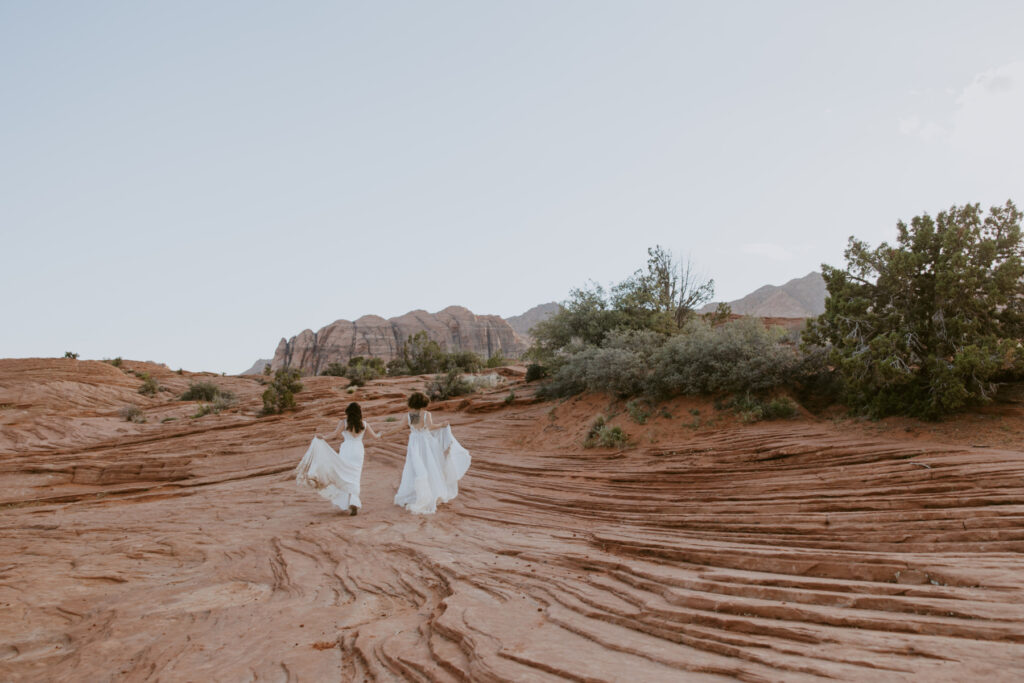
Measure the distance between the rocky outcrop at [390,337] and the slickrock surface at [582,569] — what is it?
5917 cm

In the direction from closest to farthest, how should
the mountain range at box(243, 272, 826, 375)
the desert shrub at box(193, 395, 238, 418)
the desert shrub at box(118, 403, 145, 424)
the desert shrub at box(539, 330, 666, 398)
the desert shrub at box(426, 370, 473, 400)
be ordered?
the desert shrub at box(539, 330, 666, 398) < the desert shrub at box(118, 403, 145, 424) < the desert shrub at box(426, 370, 473, 400) < the desert shrub at box(193, 395, 238, 418) < the mountain range at box(243, 272, 826, 375)

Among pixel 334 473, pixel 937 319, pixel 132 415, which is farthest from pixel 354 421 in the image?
pixel 132 415

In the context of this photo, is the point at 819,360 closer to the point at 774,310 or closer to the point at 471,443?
the point at 471,443

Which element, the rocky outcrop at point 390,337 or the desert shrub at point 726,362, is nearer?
the desert shrub at point 726,362

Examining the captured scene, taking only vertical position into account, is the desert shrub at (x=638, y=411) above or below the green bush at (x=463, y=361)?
below

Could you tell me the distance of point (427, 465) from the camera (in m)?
9.40

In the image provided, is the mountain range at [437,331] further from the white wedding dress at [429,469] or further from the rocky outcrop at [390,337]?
the white wedding dress at [429,469]

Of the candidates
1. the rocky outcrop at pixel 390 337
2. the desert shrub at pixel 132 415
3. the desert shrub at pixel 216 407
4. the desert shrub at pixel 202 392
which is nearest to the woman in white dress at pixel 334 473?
the desert shrub at pixel 216 407

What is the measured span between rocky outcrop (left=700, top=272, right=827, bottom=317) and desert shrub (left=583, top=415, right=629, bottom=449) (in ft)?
185

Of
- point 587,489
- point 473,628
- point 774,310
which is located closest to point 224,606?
point 473,628

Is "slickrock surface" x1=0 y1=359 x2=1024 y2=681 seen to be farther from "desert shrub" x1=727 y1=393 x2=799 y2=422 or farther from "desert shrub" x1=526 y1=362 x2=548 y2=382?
"desert shrub" x1=526 y1=362 x2=548 y2=382

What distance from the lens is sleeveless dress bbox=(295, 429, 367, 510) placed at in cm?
924

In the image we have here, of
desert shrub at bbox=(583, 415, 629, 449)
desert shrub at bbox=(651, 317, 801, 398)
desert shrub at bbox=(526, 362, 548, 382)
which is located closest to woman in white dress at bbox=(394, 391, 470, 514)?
desert shrub at bbox=(583, 415, 629, 449)

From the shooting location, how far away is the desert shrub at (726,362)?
1252 centimetres
